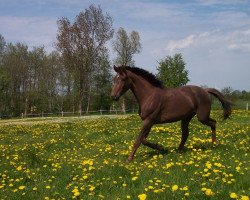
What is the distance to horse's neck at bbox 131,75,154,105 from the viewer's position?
37.6ft

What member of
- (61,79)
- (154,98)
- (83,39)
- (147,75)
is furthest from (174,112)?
(61,79)

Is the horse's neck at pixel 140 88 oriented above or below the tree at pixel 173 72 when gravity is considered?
below

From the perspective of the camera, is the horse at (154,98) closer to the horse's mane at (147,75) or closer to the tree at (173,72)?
the horse's mane at (147,75)

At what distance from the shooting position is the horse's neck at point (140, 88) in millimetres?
11469

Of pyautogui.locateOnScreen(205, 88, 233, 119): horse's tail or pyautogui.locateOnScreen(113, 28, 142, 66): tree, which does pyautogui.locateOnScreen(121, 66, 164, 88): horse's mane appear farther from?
pyautogui.locateOnScreen(113, 28, 142, 66): tree

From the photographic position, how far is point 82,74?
69.5 metres

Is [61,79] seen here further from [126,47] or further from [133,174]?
[133,174]

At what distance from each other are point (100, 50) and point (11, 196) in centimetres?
6077

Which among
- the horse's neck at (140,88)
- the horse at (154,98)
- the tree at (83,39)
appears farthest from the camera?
the tree at (83,39)

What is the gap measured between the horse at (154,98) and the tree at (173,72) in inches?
2522

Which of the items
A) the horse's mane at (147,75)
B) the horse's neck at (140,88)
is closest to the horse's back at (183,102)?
the horse's mane at (147,75)

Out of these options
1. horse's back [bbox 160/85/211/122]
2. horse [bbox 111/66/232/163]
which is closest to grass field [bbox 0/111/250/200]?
horse [bbox 111/66/232/163]

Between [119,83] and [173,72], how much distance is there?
222 feet

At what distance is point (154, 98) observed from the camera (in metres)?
11.4
